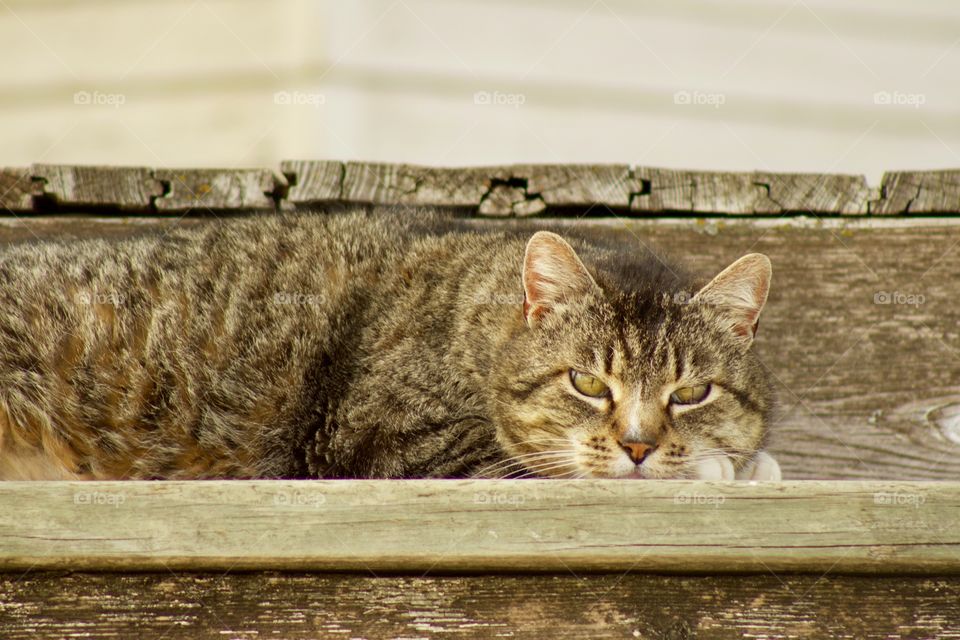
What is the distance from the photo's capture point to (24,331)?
287 centimetres

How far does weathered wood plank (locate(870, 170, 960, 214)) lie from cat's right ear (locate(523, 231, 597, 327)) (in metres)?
1.03

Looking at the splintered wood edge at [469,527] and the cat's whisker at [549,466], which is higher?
the cat's whisker at [549,466]

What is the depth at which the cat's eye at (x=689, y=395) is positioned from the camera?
280 centimetres

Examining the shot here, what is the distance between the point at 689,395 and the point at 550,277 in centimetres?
52

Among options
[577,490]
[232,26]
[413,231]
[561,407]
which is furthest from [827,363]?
[232,26]

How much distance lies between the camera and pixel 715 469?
2.71 m

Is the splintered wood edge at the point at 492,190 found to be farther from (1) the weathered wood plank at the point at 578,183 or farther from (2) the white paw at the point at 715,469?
(2) the white paw at the point at 715,469

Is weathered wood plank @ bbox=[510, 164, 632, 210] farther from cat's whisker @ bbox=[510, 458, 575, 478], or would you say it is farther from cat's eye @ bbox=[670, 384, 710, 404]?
cat's whisker @ bbox=[510, 458, 575, 478]

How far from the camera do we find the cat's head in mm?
2680

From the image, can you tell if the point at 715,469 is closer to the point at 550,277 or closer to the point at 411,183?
the point at 550,277

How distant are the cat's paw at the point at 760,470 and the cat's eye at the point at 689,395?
0.28 meters

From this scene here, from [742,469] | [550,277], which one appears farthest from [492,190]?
[742,469]

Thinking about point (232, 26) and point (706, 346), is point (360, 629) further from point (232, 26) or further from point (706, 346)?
point (232, 26)

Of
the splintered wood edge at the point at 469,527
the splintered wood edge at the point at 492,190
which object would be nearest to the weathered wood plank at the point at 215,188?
the splintered wood edge at the point at 492,190
